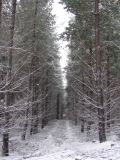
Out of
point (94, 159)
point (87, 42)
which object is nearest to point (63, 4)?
point (87, 42)

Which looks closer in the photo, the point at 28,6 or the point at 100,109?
the point at 100,109

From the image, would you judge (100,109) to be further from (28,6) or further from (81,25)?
(28,6)

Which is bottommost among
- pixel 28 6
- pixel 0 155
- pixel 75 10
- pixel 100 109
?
pixel 0 155

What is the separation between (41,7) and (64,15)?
4.87 m

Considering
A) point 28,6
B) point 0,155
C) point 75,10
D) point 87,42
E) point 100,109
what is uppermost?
point 28,6

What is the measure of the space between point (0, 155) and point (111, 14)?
10.2 meters

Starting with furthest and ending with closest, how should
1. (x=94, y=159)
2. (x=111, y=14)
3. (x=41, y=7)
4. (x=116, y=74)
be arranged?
(x=116, y=74) → (x=41, y=7) → (x=111, y=14) → (x=94, y=159)

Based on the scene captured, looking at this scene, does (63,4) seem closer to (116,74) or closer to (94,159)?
(116,74)

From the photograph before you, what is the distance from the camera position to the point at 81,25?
19.5 metres

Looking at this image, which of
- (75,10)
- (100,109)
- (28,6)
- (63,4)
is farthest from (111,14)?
(28,6)

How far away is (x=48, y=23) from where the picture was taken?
2433 centimetres

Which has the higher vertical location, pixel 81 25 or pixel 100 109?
pixel 81 25

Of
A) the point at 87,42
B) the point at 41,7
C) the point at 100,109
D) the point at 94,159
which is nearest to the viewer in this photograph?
the point at 94,159

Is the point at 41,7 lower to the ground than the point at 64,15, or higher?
higher
